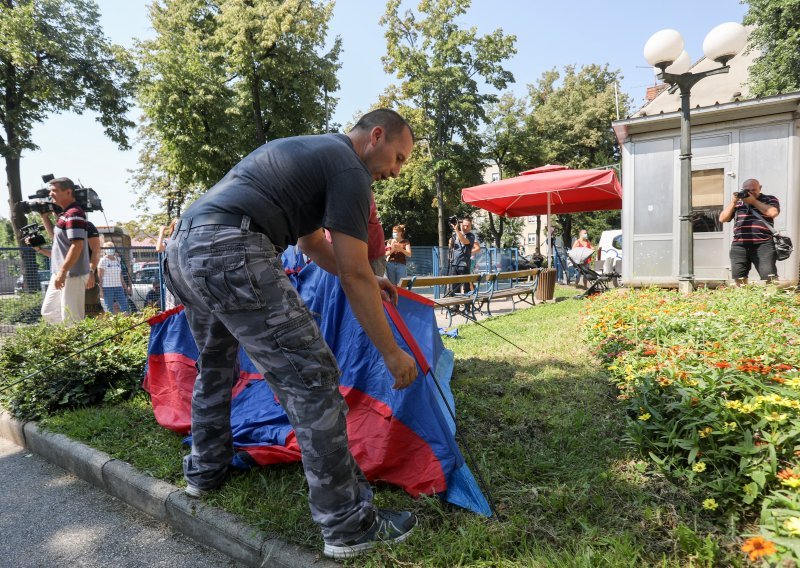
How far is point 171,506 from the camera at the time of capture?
8.06ft

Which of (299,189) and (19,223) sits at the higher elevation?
(19,223)

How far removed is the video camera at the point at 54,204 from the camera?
5.16m

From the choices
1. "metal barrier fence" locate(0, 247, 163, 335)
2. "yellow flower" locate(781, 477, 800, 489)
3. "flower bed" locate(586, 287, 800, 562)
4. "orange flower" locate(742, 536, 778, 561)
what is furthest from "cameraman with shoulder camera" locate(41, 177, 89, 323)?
"yellow flower" locate(781, 477, 800, 489)

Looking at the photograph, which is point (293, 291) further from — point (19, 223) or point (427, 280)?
point (19, 223)

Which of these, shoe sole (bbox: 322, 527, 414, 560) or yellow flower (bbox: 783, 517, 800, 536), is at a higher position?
yellow flower (bbox: 783, 517, 800, 536)

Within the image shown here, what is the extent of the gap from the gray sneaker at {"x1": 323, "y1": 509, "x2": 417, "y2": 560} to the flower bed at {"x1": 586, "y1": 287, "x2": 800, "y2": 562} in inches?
47.3

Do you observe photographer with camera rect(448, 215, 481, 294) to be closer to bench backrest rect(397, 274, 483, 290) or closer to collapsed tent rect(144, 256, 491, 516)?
bench backrest rect(397, 274, 483, 290)

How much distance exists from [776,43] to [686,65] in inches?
518

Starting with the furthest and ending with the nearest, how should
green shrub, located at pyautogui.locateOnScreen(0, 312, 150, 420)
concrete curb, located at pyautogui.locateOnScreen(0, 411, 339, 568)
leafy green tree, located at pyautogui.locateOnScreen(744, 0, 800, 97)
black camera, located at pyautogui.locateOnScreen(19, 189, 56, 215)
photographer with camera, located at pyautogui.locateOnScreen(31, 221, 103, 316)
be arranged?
leafy green tree, located at pyautogui.locateOnScreen(744, 0, 800, 97) → black camera, located at pyautogui.locateOnScreen(19, 189, 56, 215) → photographer with camera, located at pyautogui.locateOnScreen(31, 221, 103, 316) → green shrub, located at pyautogui.locateOnScreen(0, 312, 150, 420) → concrete curb, located at pyautogui.locateOnScreen(0, 411, 339, 568)

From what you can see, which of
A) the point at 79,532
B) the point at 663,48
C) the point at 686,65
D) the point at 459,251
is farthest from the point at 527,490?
the point at 459,251

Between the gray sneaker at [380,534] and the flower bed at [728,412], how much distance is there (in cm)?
120

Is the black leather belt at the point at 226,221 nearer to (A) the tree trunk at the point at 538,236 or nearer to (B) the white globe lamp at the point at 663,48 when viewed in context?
(B) the white globe lamp at the point at 663,48

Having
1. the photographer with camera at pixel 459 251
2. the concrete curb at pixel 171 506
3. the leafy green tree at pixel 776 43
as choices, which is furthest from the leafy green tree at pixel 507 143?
the concrete curb at pixel 171 506

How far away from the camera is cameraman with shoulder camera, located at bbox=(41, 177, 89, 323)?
477 centimetres
